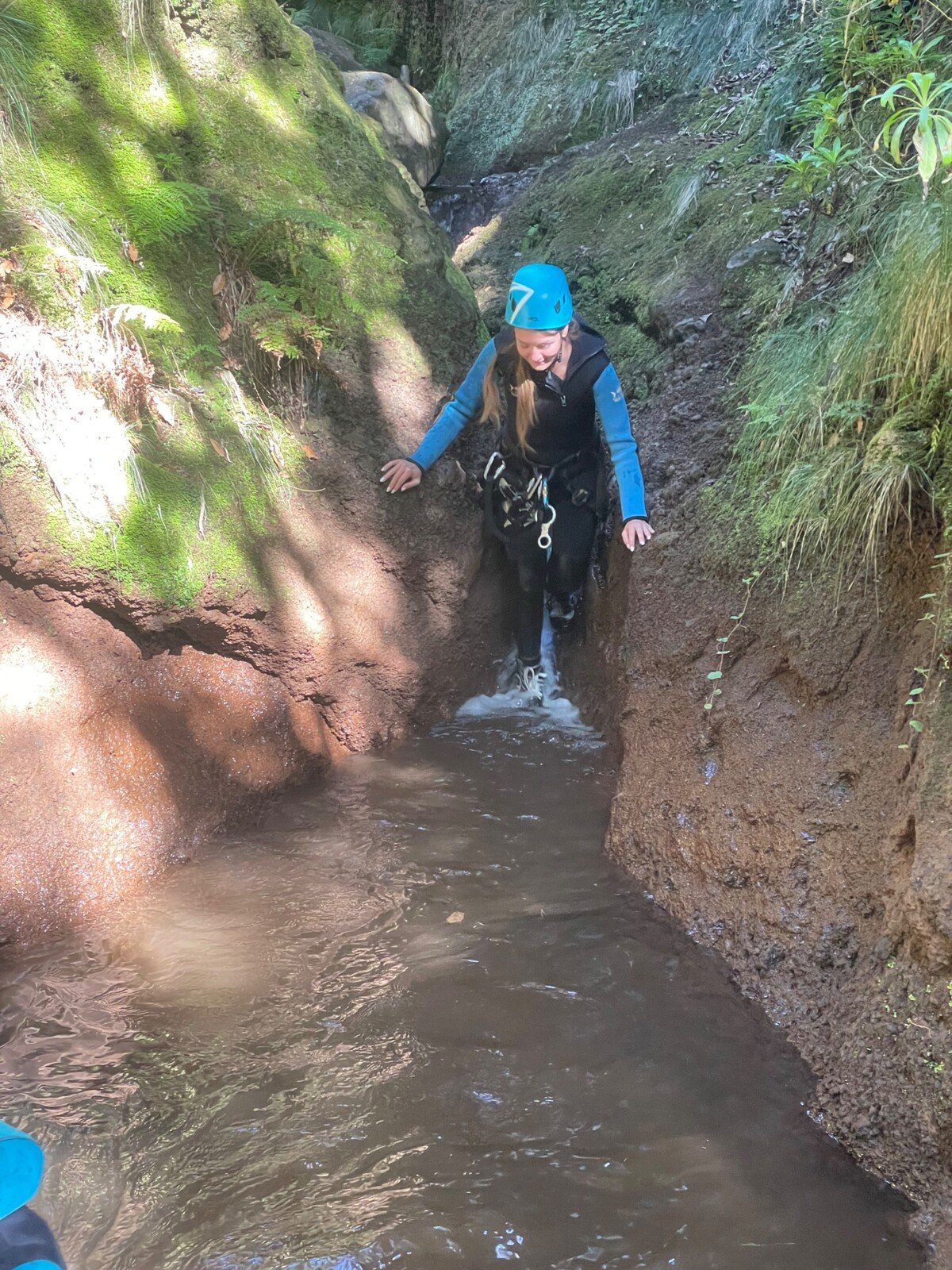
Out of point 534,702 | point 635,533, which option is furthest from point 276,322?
point 534,702

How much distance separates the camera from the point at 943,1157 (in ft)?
8.52

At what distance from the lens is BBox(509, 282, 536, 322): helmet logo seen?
4.45 metres

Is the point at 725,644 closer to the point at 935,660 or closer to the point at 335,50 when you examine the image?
the point at 935,660

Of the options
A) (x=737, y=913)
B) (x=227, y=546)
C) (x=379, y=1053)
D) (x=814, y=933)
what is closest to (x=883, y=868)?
(x=814, y=933)

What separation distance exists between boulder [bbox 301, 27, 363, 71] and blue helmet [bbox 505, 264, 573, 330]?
611cm

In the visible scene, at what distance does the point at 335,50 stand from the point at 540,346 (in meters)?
6.68

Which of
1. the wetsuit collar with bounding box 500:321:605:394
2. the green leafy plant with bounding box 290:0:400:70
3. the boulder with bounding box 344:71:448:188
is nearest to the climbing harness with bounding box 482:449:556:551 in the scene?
the wetsuit collar with bounding box 500:321:605:394

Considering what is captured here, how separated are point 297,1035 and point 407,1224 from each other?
853 mm

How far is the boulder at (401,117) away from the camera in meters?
8.51

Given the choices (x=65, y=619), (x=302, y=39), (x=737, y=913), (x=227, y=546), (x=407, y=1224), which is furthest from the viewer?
(x=302, y=39)

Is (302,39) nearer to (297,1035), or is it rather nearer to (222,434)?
(222,434)

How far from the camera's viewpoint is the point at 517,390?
4.84 meters

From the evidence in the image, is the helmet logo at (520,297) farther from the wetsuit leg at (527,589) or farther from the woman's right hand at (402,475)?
the wetsuit leg at (527,589)

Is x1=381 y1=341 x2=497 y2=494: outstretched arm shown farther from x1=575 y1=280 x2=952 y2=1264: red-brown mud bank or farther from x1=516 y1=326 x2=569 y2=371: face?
x1=575 y1=280 x2=952 y2=1264: red-brown mud bank
